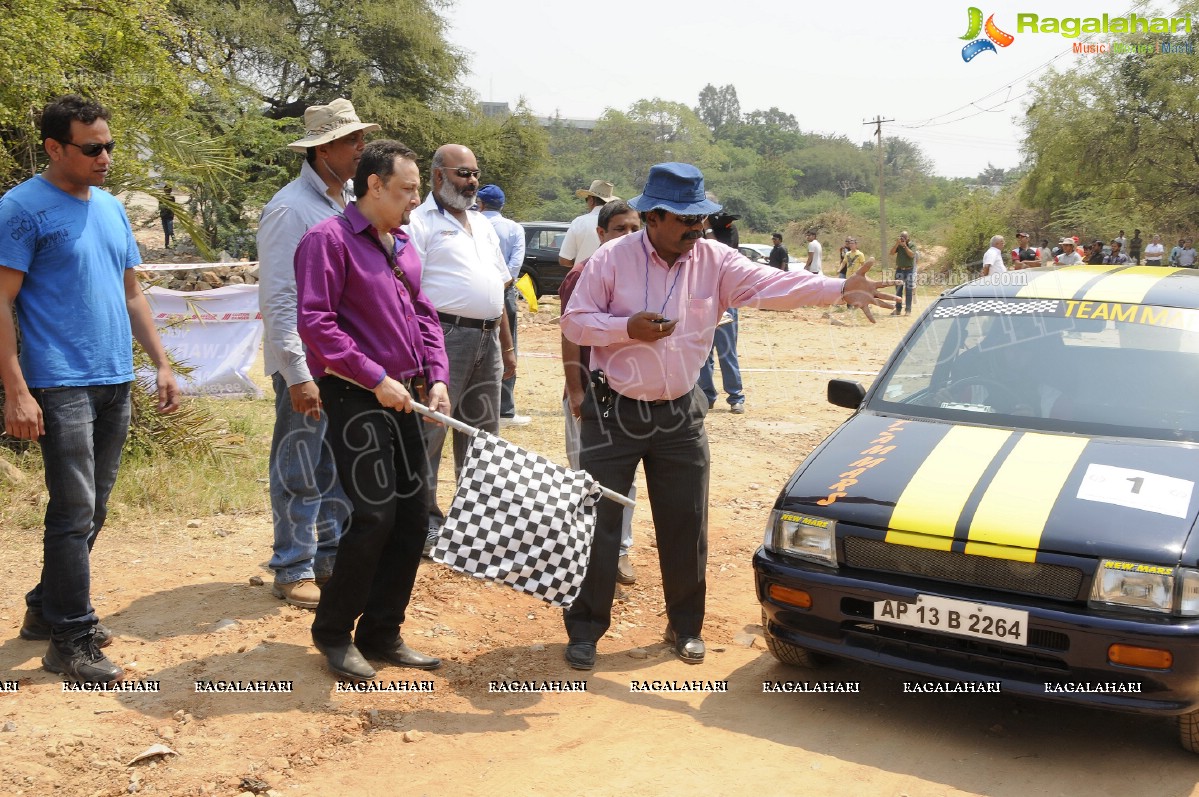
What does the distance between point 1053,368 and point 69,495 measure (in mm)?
4217

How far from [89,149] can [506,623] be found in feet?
9.34

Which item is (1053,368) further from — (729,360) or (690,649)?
(729,360)

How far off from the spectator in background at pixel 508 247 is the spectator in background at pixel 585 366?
199cm

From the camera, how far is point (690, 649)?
194 inches

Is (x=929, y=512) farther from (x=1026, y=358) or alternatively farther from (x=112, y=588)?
(x=112, y=588)

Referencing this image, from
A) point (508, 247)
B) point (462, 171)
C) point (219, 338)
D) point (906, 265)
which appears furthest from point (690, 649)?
point (906, 265)

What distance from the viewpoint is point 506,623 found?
5.45 m

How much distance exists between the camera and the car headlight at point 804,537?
166 inches

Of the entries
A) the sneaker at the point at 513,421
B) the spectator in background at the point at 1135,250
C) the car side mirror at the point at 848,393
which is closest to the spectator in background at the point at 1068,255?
the spectator in background at the point at 1135,250

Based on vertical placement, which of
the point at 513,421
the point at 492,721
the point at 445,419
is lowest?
the point at 492,721

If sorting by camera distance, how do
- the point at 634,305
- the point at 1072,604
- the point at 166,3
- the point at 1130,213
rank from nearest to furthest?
1. the point at 1072,604
2. the point at 634,305
3. the point at 166,3
4. the point at 1130,213

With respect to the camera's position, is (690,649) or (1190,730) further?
(690,649)

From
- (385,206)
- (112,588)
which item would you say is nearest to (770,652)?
(385,206)

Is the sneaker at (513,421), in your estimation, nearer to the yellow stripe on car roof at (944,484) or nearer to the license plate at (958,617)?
the yellow stripe on car roof at (944,484)
